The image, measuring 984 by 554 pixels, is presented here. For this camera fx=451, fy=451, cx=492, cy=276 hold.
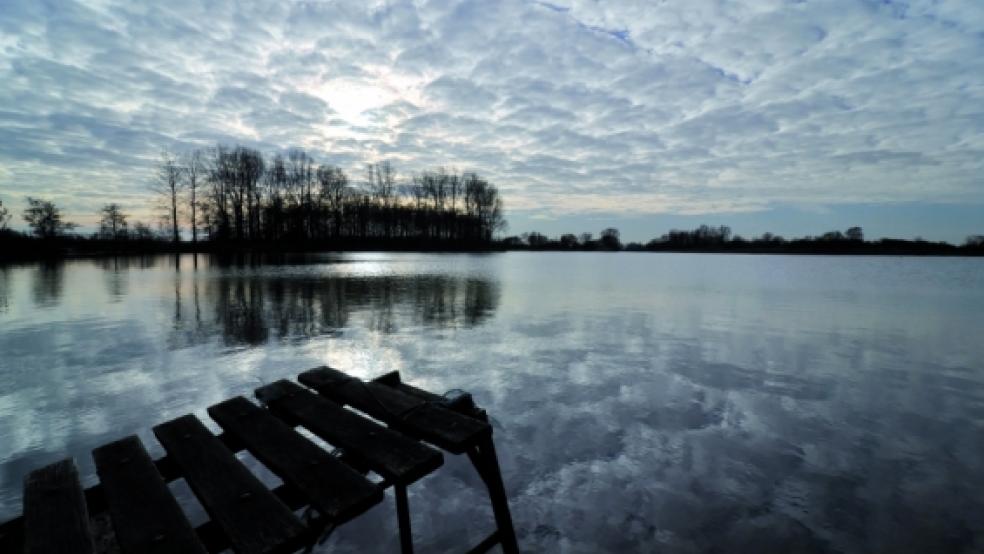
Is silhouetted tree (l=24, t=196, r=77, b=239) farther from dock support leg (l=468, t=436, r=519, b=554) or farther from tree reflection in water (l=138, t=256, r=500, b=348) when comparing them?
dock support leg (l=468, t=436, r=519, b=554)

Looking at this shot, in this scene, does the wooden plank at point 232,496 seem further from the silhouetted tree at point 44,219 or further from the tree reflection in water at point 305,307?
the silhouetted tree at point 44,219

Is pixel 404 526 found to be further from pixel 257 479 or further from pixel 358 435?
pixel 257 479

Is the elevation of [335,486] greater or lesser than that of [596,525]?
greater

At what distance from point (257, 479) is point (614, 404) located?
5.38 meters

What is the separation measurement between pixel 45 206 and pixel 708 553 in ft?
253

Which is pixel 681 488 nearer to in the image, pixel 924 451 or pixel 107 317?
pixel 924 451

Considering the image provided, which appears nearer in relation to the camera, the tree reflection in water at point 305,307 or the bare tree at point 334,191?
the tree reflection in water at point 305,307

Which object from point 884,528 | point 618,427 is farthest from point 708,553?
point 618,427

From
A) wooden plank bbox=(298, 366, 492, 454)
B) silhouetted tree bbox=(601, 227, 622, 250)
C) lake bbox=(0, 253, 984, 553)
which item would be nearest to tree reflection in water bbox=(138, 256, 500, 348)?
lake bbox=(0, 253, 984, 553)

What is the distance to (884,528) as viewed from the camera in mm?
3643

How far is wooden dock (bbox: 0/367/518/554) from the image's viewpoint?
1.60 metres

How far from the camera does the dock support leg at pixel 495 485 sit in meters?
2.54

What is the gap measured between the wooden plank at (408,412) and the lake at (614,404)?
1.37 m

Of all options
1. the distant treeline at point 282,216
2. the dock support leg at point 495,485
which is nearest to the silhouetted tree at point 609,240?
the distant treeline at point 282,216
